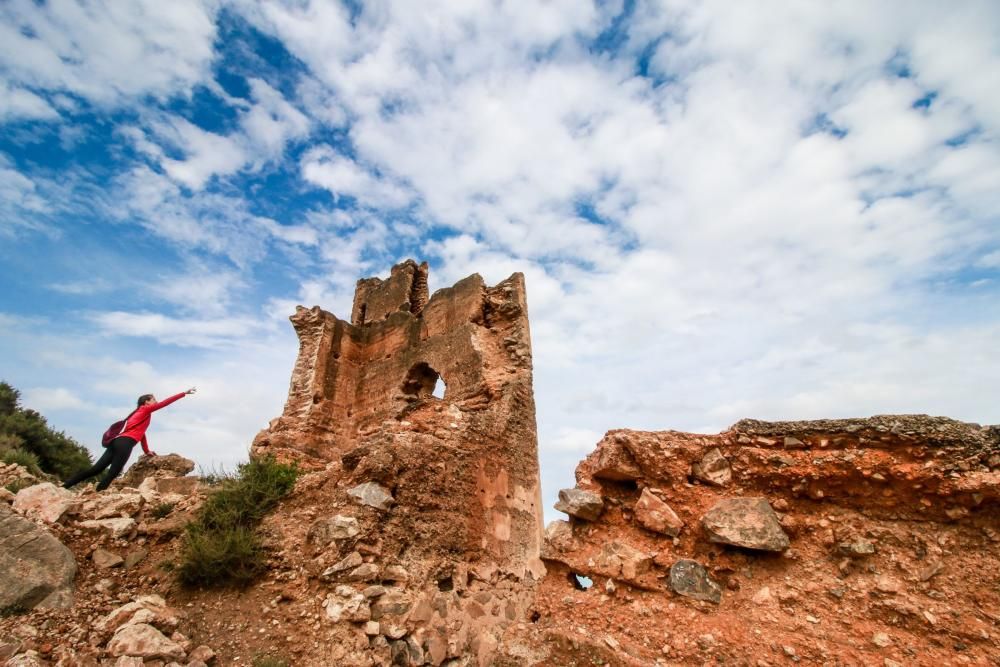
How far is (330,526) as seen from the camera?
17.7ft

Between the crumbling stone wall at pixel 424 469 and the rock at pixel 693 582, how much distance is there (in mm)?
2775

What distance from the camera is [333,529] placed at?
17.6 ft

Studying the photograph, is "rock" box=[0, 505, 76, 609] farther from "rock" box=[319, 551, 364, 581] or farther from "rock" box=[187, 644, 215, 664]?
"rock" box=[319, 551, 364, 581]

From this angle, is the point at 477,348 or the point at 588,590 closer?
the point at 588,590

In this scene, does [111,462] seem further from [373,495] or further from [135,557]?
[373,495]

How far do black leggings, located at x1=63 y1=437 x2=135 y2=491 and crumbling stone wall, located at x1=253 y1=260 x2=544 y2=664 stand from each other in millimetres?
3016

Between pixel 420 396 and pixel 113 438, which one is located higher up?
pixel 420 396

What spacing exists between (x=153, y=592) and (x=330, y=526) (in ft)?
5.22

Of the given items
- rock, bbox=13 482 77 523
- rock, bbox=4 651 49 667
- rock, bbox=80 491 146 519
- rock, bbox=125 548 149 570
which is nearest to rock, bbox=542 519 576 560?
rock, bbox=4 651 49 667

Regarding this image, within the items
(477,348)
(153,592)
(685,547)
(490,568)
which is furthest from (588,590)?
(477,348)

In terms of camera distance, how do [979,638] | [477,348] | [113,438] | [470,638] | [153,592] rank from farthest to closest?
1. [477,348]
2. [113,438]
3. [470,638]
4. [153,592]
5. [979,638]

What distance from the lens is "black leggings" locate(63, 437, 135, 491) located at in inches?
271

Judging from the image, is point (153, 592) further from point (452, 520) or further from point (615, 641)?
point (615, 641)

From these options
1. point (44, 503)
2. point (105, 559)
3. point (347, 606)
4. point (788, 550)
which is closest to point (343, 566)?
point (347, 606)
